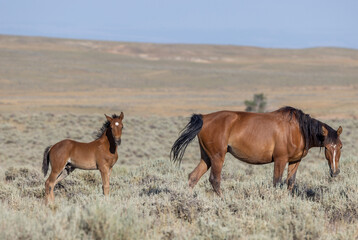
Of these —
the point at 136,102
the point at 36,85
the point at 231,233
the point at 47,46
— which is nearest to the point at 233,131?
the point at 231,233

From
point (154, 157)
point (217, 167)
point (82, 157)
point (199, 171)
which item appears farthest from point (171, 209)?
point (154, 157)

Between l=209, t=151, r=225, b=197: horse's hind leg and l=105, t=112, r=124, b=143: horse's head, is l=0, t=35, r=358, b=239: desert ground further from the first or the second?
l=105, t=112, r=124, b=143: horse's head

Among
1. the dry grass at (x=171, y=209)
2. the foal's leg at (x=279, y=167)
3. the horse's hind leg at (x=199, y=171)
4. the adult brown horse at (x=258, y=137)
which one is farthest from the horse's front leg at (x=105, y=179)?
the foal's leg at (x=279, y=167)

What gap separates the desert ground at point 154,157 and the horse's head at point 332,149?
0.36 meters

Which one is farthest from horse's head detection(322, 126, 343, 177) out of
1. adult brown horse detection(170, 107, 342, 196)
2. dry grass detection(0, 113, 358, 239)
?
dry grass detection(0, 113, 358, 239)

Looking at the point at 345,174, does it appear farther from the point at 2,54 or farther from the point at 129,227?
the point at 2,54

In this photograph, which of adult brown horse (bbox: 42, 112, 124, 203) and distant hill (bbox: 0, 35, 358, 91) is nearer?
adult brown horse (bbox: 42, 112, 124, 203)

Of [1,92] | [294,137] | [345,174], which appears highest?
[294,137]

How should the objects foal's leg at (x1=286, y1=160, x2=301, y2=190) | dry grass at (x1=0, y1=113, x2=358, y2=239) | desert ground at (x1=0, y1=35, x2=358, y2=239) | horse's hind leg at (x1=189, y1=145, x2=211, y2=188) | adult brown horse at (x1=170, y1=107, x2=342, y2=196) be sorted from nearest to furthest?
dry grass at (x1=0, y1=113, x2=358, y2=239) → desert ground at (x1=0, y1=35, x2=358, y2=239) → adult brown horse at (x1=170, y1=107, x2=342, y2=196) → foal's leg at (x1=286, y1=160, x2=301, y2=190) → horse's hind leg at (x1=189, y1=145, x2=211, y2=188)

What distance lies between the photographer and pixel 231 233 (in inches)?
221

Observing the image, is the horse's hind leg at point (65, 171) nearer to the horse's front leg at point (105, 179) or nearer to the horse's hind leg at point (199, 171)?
the horse's front leg at point (105, 179)

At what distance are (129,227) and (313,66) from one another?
92.8 meters

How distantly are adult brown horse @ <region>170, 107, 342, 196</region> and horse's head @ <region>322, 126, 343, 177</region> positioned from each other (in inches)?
0.6

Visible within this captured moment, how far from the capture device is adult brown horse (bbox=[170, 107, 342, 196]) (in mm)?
8242
